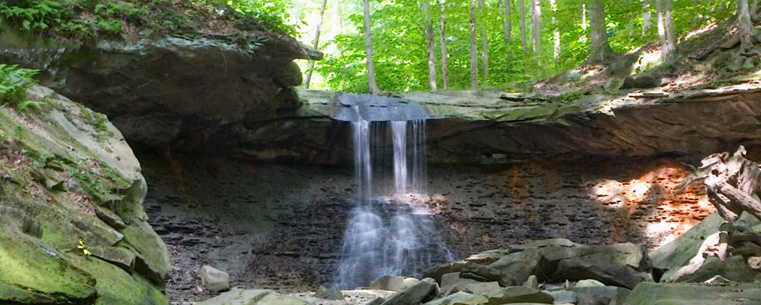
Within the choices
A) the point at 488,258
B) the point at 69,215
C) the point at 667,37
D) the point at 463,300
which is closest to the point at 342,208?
the point at 488,258

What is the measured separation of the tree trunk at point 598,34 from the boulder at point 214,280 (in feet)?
44.5

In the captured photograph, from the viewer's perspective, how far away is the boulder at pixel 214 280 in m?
11.4

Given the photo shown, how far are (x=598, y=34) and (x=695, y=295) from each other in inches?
633

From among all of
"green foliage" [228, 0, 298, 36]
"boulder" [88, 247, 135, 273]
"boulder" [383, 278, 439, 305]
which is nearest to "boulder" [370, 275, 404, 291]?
"boulder" [383, 278, 439, 305]

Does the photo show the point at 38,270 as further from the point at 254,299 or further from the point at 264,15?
the point at 264,15

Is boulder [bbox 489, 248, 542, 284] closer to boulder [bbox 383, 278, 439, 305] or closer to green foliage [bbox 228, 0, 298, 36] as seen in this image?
boulder [bbox 383, 278, 439, 305]

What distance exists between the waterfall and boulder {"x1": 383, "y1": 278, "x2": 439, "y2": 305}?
6.01m

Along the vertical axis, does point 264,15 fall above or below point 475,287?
above

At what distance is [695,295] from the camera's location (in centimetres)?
511

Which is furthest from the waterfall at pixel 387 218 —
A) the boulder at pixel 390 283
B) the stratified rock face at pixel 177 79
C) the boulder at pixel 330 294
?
the boulder at pixel 330 294

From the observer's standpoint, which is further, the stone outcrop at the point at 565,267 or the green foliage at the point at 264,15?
the green foliage at the point at 264,15

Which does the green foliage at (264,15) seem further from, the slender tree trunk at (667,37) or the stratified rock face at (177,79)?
the slender tree trunk at (667,37)

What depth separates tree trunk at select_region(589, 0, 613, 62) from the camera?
19453 mm

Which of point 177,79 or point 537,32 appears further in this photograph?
point 537,32
